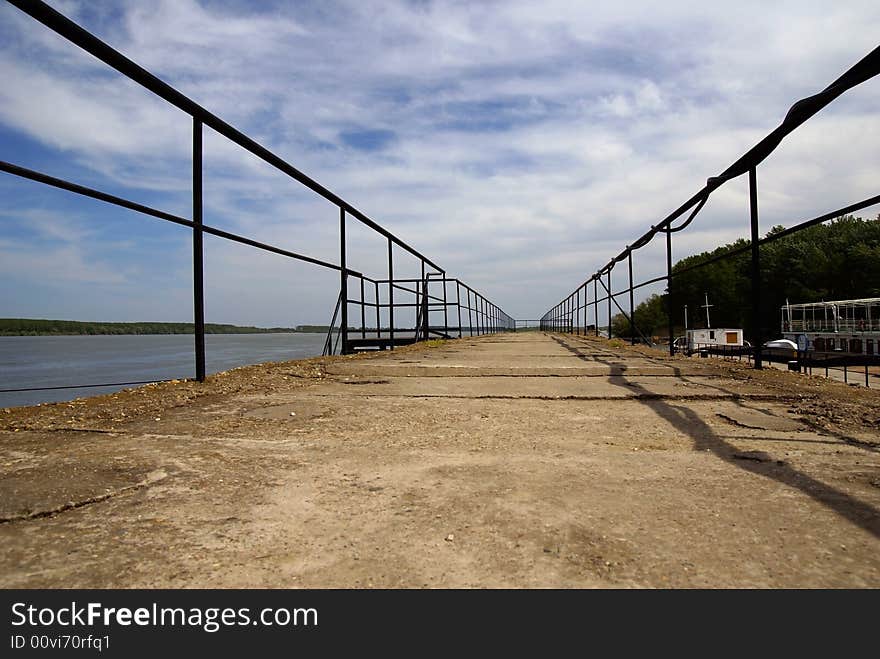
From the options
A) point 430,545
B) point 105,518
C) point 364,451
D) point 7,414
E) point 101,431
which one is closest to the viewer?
point 430,545

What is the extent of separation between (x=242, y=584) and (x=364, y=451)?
2.66 ft

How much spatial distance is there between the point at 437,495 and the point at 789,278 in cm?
6329

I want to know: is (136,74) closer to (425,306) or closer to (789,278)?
(425,306)

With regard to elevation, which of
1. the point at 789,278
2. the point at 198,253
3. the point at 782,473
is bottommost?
the point at 782,473

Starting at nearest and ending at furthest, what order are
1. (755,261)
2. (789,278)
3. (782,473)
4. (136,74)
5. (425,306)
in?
(782,473) → (136,74) → (755,261) → (425,306) → (789,278)

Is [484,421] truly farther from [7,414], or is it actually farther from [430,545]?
[7,414]

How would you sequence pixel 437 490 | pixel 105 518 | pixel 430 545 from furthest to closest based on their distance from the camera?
pixel 437 490 → pixel 105 518 → pixel 430 545

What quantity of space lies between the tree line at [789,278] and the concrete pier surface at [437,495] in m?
43.8

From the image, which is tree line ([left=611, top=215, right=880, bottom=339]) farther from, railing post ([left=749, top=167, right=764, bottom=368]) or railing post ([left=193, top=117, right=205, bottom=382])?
railing post ([left=193, top=117, right=205, bottom=382])

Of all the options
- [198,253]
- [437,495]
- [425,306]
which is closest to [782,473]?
[437,495]

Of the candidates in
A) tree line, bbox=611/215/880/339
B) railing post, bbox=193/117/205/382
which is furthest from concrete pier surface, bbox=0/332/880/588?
tree line, bbox=611/215/880/339

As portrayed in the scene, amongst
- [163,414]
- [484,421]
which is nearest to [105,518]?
[163,414]

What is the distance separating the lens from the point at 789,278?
2151 inches

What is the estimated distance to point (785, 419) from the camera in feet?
7.14
